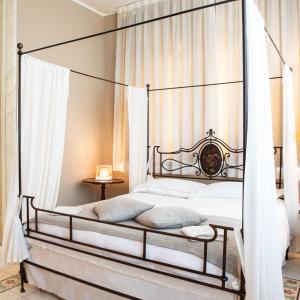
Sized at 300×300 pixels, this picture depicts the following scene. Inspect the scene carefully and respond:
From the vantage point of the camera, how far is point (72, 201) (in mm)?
4254

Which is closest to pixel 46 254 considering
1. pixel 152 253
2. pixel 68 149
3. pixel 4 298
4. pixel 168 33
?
pixel 4 298

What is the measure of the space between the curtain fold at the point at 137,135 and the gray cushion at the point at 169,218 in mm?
1642

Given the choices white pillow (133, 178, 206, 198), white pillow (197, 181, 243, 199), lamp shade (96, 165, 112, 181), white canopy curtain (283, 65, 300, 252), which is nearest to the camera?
white canopy curtain (283, 65, 300, 252)

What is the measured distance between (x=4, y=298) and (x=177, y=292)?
58.0 inches

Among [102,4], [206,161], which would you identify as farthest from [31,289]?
[102,4]

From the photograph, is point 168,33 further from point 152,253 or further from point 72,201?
point 152,253

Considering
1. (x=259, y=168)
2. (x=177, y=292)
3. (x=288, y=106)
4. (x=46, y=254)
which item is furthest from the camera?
(x=288, y=106)

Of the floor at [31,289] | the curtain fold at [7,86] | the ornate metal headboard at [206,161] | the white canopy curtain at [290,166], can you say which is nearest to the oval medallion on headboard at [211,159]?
the ornate metal headboard at [206,161]

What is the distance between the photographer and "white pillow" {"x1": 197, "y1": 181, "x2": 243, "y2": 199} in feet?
10.7

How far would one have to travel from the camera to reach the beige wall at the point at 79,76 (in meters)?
3.82

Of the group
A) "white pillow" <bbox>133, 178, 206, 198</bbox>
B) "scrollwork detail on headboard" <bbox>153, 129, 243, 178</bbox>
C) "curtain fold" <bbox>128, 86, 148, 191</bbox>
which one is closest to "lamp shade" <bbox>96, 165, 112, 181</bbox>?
"curtain fold" <bbox>128, 86, 148, 191</bbox>

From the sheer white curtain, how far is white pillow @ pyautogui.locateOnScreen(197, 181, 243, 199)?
1.52 meters

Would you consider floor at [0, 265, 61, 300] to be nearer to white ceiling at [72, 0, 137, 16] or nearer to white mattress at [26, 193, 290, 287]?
white mattress at [26, 193, 290, 287]

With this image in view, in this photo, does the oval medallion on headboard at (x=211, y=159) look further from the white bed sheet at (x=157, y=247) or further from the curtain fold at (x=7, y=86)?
the curtain fold at (x=7, y=86)
